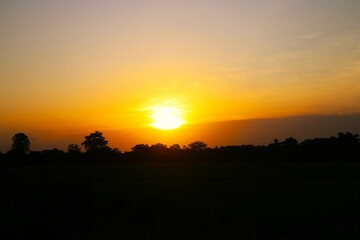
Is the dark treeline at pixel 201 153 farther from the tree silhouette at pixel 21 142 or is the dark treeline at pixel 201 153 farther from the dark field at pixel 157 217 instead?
the dark field at pixel 157 217

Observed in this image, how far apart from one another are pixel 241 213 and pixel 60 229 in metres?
7.14

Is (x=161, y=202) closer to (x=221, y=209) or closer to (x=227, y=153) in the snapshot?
(x=221, y=209)

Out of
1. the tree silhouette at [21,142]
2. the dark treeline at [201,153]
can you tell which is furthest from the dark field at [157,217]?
the tree silhouette at [21,142]

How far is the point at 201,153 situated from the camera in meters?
84.2

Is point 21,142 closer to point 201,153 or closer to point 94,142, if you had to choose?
point 94,142

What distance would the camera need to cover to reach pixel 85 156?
276 feet

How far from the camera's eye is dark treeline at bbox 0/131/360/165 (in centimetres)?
6800

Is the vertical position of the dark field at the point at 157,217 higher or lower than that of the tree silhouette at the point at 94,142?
lower

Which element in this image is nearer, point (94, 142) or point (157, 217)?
→ point (157, 217)

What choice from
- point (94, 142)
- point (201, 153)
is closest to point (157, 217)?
point (201, 153)

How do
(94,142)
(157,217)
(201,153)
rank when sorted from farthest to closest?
(94,142), (201,153), (157,217)

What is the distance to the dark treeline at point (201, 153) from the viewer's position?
6800cm

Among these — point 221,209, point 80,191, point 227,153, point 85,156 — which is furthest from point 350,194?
point 85,156

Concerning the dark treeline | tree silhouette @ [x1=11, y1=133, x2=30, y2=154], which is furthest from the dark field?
tree silhouette @ [x1=11, y1=133, x2=30, y2=154]
